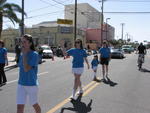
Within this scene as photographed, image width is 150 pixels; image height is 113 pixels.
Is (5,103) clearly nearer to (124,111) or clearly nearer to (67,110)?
(67,110)

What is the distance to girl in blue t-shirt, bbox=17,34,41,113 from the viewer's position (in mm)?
5383

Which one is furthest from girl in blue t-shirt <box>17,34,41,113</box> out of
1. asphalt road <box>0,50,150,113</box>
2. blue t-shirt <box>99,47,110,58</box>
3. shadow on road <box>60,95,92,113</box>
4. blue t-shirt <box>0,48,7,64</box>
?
blue t-shirt <box>99,47,110,58</box>

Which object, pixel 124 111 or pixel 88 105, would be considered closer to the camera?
pixel 124 111

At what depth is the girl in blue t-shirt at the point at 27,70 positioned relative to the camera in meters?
5.38

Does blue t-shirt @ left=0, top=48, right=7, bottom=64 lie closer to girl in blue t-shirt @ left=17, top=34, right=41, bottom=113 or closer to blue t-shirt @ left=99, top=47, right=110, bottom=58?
blue t-shirt @ left=99, top=47, right=110, bottom=58

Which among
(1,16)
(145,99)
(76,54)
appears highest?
(1,16)

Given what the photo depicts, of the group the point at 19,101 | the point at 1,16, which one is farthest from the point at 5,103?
the point at 1,16

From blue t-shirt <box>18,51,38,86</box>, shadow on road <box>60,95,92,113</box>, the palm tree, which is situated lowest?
shadow on road <box>60,95,92,113</box>

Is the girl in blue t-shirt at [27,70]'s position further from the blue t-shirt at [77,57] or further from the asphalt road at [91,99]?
the blue t-shirt at [77,57]

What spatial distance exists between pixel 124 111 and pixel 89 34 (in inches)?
3072

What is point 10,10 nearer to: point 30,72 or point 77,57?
point 77,57

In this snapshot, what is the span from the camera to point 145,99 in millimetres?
9453

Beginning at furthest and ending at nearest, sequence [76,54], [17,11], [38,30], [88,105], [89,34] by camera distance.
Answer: [89,34]
[38,30]
[17,11]
[76,54]
[88,105]

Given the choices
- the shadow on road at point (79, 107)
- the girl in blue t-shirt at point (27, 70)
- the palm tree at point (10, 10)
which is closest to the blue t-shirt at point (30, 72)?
the girl in blue t-shirt at point (27, 70)
